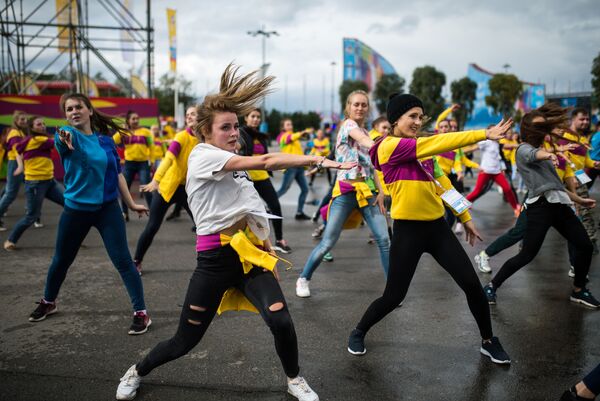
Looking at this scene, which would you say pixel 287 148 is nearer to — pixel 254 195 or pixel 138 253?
pixel 138 253

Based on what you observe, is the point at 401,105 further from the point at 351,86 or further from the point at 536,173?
the point at 351,86

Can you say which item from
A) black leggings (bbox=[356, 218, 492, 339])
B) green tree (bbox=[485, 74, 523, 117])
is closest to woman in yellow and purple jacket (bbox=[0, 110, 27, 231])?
black leggings (bbox=[356, 218, 492, 339])

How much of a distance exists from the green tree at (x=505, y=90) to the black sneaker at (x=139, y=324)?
203 feet

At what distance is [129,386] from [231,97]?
1.82m

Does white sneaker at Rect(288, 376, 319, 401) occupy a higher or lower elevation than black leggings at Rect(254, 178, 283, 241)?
lower

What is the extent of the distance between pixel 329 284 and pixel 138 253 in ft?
7.38

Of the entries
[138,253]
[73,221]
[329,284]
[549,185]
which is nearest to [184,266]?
[138,253]

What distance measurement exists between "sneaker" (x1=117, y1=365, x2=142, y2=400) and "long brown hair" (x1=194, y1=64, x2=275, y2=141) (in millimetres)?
1496

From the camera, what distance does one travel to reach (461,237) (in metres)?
7.84

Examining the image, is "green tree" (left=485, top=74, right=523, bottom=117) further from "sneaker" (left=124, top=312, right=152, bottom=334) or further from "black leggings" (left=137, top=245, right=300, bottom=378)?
"black leggings" (left=137, top=245, right=300, bottom=378)

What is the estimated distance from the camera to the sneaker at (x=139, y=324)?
3869mm

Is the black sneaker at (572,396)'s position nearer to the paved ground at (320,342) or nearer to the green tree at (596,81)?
the paved ground at (320,342)

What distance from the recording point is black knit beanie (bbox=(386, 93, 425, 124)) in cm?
332

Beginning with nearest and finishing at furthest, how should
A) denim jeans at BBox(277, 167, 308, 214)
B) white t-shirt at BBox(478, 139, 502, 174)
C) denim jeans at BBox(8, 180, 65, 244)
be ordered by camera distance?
1. denim jeans at BBox(8, 180, 65, 244)
2. white t-shirt at BBox(478, 139, 502, 174)
3. denim jeans at BBox(277, 167, 308, 214)
